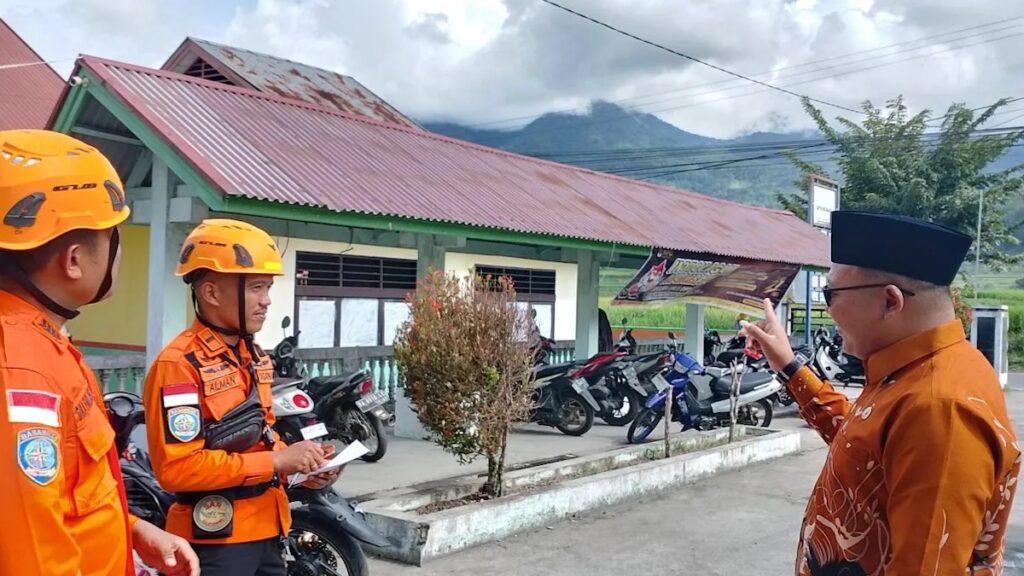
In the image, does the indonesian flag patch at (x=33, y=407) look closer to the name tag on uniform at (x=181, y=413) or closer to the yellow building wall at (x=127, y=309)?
the name tag on uniform at (x=181, y=413)

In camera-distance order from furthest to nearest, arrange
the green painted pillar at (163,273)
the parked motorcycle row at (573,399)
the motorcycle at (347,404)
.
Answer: the motorcycle at (347,404)
the green painted pillar at (163,273)
the parked motorcycle row at (573,399)

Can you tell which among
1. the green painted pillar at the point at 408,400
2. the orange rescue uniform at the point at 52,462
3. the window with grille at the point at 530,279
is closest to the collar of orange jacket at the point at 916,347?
the orange rescue uniform at the point at 52,462

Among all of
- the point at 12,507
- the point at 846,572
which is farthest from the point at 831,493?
the point at 12,507

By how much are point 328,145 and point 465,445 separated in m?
4.24

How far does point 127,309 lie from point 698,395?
23.1ft

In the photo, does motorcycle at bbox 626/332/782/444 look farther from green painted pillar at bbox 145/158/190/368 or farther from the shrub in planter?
green painted pillar at bbox 145/158/190/368

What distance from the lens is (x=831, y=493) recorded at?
2.02m

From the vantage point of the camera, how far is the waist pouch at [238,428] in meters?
2.65

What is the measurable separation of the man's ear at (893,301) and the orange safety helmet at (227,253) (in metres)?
1.97

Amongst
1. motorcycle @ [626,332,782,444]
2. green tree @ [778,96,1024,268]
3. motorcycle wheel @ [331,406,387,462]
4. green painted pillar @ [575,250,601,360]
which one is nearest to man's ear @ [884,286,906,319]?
motorcycle wheel @ [331,406,387,462]

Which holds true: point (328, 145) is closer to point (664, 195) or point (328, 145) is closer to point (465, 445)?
point (465, 445)

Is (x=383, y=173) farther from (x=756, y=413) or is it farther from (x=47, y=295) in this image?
(x=47, y=295)

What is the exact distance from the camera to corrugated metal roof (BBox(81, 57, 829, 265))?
719 centimetres

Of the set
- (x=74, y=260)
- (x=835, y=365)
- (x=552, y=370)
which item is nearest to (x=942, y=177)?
(x=835, y=365)
